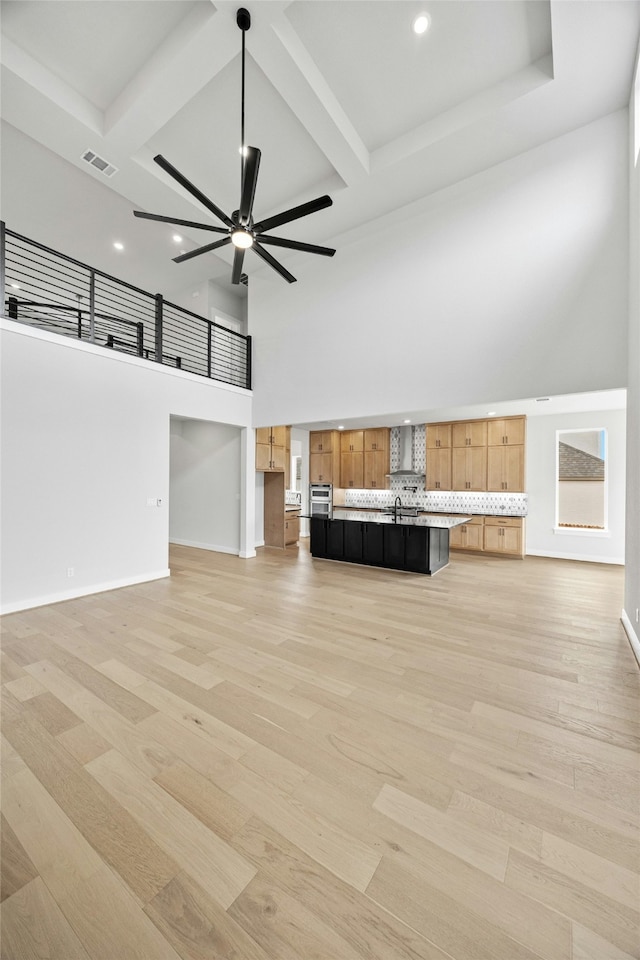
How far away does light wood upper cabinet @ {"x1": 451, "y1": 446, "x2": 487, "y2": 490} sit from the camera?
7.48m

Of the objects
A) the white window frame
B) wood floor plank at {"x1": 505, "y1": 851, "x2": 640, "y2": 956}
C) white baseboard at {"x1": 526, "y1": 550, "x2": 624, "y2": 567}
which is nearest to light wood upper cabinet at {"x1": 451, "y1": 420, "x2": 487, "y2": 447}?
the white window frame

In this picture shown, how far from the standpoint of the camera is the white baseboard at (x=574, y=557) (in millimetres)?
6488

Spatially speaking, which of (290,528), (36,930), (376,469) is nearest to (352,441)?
(376,469)

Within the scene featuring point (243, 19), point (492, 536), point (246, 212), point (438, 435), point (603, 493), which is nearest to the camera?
point (246, 212)

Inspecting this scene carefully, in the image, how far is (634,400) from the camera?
3365mm

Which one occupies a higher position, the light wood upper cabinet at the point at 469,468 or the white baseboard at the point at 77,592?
the light wood upper cabinet at the point at 469,468

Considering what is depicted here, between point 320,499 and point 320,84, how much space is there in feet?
23.2

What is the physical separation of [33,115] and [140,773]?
6.31 meters

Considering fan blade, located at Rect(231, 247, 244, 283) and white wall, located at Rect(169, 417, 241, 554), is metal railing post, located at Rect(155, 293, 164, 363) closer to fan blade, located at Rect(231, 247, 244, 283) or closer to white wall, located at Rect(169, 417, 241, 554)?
white wall, located at Rect(169, 417, 241, 554)

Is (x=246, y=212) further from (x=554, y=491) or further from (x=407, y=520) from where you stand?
(x=554, y=491)

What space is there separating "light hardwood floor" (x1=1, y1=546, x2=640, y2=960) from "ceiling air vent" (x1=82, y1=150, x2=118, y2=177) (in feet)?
18.1

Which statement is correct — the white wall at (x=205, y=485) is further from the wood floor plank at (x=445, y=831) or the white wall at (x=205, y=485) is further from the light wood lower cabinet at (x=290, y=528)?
the wood floor plank at (x=445, y=831)

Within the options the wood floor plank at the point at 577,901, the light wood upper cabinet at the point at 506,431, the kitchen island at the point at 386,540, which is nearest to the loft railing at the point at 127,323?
the kitchen island at the point at 386,540

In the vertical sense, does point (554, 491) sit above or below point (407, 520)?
above
